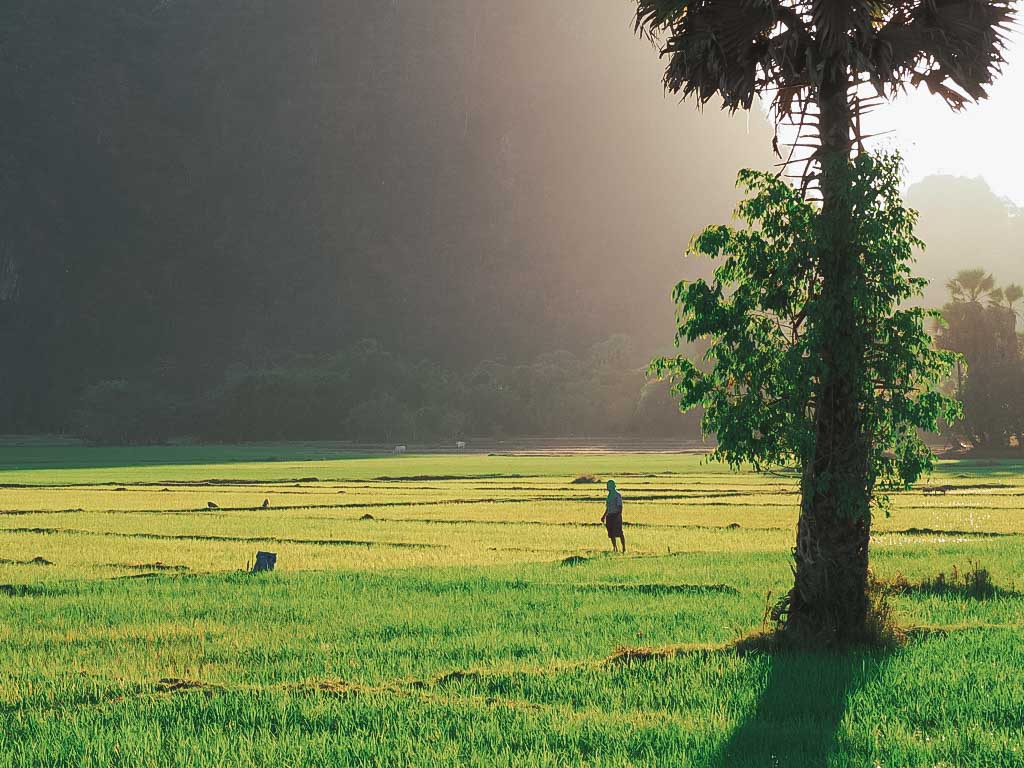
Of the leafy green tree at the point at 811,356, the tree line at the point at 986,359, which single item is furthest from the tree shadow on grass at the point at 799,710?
the tree line at the point at 986,359

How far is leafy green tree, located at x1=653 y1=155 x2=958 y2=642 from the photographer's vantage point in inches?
491

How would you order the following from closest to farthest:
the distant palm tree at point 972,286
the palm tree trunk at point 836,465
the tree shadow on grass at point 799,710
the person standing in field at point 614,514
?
the tree shadow on grass at point 799,710, the palm tree trunk at point 836,465, the person standing in field at point 614,514, the distant palm tree at point 972,286

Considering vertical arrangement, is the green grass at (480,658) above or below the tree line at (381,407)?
below

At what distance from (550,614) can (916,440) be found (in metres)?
5.75

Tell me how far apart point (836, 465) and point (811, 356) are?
1.25m

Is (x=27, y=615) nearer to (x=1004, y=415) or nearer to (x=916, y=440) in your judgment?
(x=916, y=440)

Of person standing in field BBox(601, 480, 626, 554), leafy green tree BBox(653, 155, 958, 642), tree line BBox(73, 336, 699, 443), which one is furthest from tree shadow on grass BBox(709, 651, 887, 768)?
tree line BBox(73, 336, 699, 443)

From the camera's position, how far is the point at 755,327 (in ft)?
43.1

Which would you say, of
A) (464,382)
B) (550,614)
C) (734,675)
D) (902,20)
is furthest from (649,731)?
(464,382)

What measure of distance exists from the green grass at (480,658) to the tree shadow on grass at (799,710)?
34 mm

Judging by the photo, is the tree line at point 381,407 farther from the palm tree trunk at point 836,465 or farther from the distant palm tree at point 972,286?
the palm tree trunk at point 836,465

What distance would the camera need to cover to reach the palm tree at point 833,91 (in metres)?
12.5

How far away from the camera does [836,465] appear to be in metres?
12.4

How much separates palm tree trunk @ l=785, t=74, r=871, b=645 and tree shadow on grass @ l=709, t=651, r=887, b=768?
550 mm
